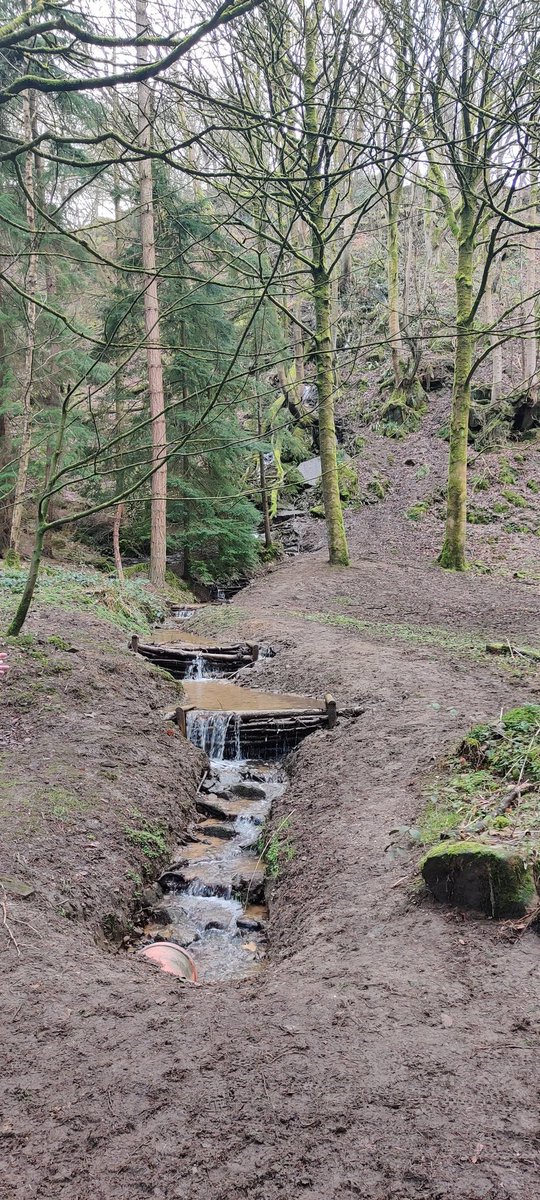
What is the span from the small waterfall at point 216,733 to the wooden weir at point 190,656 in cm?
235

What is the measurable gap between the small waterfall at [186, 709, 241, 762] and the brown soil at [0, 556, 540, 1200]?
3.82 feet

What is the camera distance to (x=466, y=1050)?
8.43ft

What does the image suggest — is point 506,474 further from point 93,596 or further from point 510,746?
point 510,746

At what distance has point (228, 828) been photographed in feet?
20.1

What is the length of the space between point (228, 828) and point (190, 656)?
424 cm

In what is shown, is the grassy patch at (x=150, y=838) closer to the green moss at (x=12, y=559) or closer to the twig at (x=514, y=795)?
the twig at (x=514, y=795)

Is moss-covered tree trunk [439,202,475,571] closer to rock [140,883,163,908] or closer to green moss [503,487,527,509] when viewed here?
green moss [503,487,527,509]

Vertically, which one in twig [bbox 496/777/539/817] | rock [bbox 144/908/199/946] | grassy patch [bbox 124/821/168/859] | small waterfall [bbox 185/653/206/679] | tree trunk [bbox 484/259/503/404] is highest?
tree trunk [bbox 484/259/503/404]

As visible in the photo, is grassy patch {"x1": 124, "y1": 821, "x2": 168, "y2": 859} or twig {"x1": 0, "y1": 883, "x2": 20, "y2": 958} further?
grassy patch {"x1": 124, "y1": 821, "x2": 168, "y2": 859}

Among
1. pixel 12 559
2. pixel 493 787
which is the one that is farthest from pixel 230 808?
pixel 12 559

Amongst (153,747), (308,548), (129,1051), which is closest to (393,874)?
(129,1051)

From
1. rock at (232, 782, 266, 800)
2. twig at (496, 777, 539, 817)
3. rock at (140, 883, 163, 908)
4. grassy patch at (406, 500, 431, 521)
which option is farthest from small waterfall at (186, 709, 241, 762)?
grassy patch at (406, 500, 431, 521)

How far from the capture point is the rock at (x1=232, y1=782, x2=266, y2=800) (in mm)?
6820

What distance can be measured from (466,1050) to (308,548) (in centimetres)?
1777
